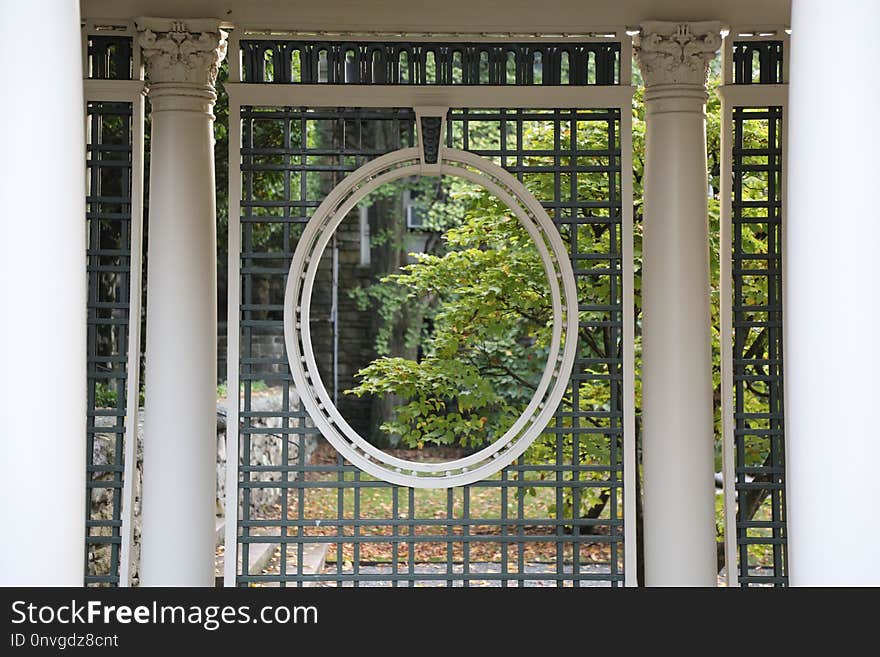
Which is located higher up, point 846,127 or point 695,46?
point 695,46

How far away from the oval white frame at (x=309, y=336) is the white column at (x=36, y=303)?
19.3 ft

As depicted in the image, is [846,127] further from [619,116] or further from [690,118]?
[619,116]

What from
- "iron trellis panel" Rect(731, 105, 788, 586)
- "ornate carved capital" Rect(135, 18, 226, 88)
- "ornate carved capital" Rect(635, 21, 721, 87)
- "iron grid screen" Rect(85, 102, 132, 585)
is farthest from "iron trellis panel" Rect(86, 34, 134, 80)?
"iron trellis panel" Rect(731, 105, 788, 586)

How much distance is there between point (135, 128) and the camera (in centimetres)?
1202

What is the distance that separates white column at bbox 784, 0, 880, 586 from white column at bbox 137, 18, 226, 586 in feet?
23.4

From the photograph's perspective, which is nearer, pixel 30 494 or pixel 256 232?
pixel 30 494

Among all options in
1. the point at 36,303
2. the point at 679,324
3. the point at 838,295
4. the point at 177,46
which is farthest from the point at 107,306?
the point at 838,295

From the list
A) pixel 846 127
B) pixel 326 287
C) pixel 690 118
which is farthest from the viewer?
pixel 326 287

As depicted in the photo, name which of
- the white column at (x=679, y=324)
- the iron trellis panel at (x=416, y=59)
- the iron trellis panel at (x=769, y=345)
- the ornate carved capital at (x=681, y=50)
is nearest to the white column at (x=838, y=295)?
the white column at (x=679, y=324)

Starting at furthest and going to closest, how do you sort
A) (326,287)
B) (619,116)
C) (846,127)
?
1. (326,287)
2. (619,116)
3. (846,127)

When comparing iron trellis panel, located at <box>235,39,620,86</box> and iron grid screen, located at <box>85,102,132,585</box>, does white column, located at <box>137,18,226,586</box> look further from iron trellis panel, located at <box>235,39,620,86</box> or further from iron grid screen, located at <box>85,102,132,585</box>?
iron trellis panel, located at <box>235,39,620,86</box>
